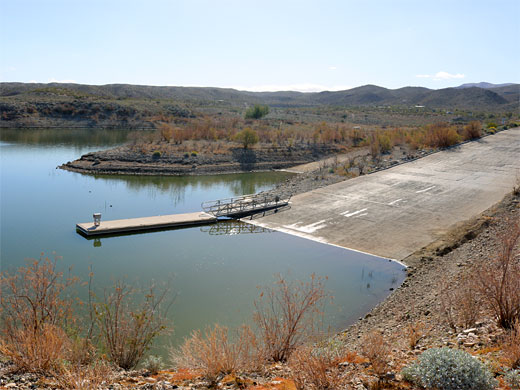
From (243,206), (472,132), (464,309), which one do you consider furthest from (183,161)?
(472,132)

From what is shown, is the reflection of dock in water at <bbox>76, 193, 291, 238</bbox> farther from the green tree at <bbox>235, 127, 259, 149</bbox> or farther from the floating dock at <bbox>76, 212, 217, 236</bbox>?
the green tree at <bbox>235, 127, 259, 149</bbox>

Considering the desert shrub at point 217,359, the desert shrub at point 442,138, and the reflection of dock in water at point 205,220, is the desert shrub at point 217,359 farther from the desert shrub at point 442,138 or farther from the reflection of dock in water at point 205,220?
the desert shrub at point 442,138

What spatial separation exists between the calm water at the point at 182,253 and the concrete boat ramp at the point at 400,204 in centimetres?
175

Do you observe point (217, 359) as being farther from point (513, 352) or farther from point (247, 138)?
point (247, 138)

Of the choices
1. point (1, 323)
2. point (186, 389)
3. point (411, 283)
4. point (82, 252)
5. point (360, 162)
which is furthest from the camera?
point (360, 162)

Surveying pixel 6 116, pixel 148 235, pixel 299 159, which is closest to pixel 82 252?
pixel 148 235

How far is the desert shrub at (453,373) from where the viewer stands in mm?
6719

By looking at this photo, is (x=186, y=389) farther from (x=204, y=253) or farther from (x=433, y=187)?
(x=433, y=187)

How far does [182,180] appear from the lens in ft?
118

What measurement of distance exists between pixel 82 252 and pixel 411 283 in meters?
13.3

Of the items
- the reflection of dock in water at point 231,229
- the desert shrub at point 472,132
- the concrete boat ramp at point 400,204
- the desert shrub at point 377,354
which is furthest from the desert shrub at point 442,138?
the desert shrub at point 377,354

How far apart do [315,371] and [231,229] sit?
15818mm

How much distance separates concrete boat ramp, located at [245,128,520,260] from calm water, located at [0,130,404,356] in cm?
175

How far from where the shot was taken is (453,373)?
676 centimetres
